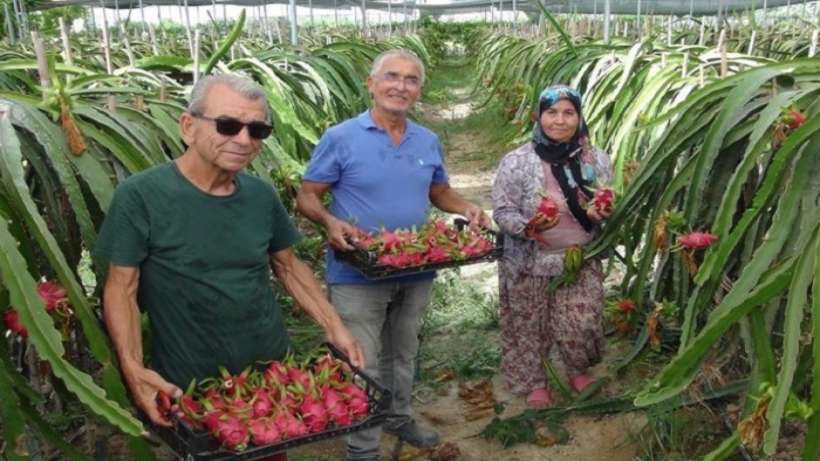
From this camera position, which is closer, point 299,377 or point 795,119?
point 299,377

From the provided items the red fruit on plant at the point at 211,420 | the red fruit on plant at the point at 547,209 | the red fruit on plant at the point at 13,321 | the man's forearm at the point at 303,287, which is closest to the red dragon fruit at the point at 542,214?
the red fruit on plant at the point at 547,209

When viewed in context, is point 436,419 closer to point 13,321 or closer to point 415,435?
point 415,435

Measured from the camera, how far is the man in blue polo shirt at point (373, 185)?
211cm

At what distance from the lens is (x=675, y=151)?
2133 millimetres

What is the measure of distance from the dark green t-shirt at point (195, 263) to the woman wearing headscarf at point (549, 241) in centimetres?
103

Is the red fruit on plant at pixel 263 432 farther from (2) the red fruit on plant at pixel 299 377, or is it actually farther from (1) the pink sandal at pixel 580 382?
(1) the pink sandal at pixel 580 382

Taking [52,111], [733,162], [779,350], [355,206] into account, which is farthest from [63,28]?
[779,350]

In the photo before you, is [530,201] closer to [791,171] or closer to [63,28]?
[791,171]

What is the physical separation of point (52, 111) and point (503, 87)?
6425mm

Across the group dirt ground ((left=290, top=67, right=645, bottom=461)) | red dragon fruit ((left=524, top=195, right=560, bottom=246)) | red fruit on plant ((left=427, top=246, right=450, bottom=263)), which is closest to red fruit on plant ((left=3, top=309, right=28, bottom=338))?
red fruit on plant ((left=427, top=246, right=450, bottom=263))

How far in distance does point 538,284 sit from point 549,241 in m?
0.16

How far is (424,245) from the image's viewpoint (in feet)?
6.77

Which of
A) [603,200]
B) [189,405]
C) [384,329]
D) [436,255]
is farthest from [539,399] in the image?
[189,405]

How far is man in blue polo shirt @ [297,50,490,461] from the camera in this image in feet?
6.91
